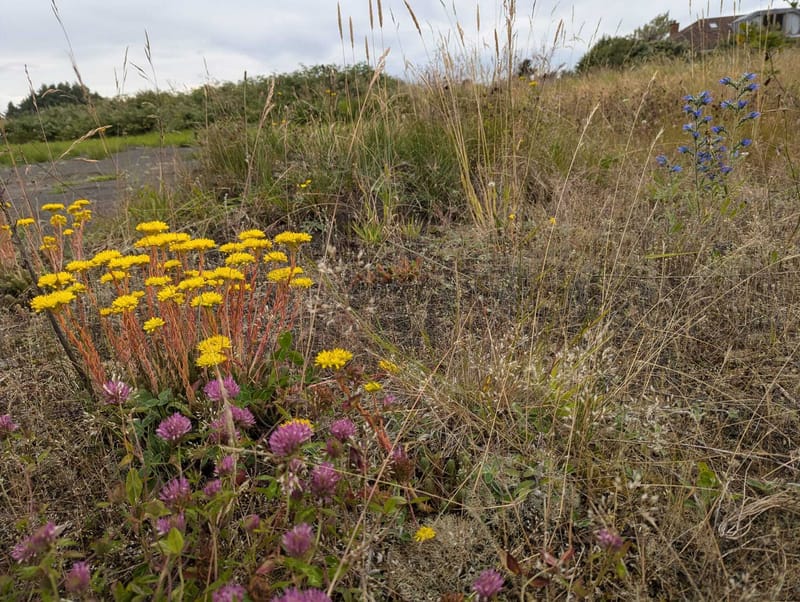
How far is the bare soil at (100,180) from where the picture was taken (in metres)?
4.05

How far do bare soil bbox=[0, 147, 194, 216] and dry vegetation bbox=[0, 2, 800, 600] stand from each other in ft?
2.98

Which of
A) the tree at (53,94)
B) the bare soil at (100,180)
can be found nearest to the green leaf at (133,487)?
the tree at (53,94)

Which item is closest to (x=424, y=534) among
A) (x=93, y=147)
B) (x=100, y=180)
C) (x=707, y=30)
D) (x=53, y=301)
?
(x=53, y=301)

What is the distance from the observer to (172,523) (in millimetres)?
1014

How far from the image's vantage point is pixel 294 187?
12.2 feet

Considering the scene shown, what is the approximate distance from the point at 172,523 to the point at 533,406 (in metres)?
0.91

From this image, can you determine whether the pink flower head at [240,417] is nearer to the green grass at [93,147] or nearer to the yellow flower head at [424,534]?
the yellow flower head at [424,534]

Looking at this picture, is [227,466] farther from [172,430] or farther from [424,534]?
[424,534]

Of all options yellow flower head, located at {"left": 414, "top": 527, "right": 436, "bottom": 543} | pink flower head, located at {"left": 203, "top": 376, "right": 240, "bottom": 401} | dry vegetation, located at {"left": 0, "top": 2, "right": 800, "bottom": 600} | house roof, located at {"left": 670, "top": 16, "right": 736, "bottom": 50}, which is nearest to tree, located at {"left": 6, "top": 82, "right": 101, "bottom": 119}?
dry vegetation, located at {"left": 0, "top": 2, "right": 800, "bottom": 600}

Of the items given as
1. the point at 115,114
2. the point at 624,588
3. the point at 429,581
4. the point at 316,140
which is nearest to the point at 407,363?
the point at 429,581

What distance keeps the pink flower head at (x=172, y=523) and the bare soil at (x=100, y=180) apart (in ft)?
8.60

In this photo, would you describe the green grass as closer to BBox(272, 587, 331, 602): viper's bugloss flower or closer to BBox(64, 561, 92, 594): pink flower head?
BBox(64, 561, 92, 594): pink flower head

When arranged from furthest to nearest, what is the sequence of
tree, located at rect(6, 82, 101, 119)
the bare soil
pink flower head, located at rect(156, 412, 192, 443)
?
1. the bare soil
2. tree, located at rect(6, 82, 101, 119)
3. pink flower head, located at rect(156, 412, 192, 443)

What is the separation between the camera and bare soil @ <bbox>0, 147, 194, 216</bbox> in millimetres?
4047
